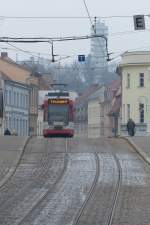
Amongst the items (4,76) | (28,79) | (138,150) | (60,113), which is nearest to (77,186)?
(138,150)

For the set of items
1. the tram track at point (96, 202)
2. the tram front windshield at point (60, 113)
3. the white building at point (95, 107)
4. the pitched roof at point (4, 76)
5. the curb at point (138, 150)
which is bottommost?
the tram track at point (96, 202)

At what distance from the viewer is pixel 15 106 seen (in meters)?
102

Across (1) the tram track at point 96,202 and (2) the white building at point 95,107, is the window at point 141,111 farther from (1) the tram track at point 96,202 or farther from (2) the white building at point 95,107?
(1) the tram track at point 96,202

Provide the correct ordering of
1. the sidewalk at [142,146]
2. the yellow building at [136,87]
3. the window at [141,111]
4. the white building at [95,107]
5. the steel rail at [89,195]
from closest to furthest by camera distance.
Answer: the steel rail at [89,195], the sidewalk at [142,146], the window at [141,111], the yellow building at [136,87], the white building at [95,107]

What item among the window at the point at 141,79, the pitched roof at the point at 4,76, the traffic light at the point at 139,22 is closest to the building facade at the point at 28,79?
the pitched roof at the point at 4,76

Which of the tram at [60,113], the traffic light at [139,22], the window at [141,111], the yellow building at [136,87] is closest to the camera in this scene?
the traffic light at [139,22]

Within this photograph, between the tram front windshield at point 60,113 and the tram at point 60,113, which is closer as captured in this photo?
the tram at point 60,113

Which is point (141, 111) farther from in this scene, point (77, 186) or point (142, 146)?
point (77, 186)

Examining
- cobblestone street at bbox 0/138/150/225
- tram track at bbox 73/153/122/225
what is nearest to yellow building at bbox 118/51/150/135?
cobblestone street at bbox 0/138/150/225

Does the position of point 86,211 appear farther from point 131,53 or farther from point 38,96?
point 38,96

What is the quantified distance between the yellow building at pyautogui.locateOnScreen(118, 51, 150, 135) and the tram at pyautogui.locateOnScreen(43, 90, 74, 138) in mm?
28920

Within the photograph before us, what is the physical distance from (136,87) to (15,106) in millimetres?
13631

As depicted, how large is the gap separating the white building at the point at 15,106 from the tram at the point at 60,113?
25900 mm

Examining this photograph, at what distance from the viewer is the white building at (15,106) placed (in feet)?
320
